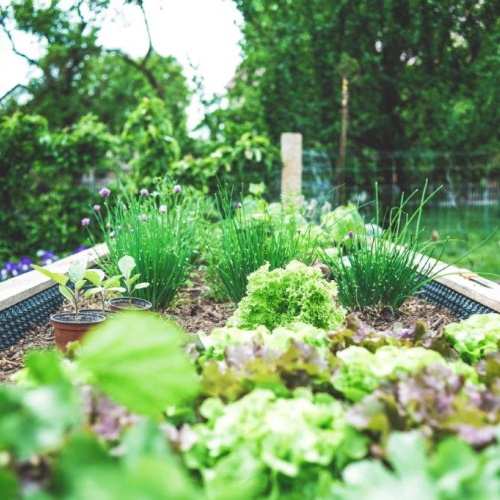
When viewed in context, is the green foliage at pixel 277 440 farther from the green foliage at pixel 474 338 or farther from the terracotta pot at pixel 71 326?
the terracotta pot at pixel 71 326

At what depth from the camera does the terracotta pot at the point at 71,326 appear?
8.54ft

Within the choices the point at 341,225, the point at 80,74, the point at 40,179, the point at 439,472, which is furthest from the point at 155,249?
the point at 80,74

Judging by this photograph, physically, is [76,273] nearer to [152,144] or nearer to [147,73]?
[152,144]

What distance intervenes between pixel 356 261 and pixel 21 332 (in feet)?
5.43

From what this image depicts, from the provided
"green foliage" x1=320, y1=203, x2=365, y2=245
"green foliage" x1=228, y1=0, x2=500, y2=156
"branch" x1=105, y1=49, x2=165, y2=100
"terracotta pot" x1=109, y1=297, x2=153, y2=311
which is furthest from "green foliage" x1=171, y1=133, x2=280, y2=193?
"branch" x1=105, y1=49, x2=165, y2=100

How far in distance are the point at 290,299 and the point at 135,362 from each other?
1.93 m

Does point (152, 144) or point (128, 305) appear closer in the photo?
point (128, 305)

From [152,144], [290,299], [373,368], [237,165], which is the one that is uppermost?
[373,368]

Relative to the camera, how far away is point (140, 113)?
708 cm

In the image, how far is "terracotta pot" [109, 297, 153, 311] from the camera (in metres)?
Result: 2.96

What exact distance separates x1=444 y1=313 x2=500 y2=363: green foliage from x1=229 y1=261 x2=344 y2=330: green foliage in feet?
2.51

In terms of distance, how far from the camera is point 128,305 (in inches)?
118

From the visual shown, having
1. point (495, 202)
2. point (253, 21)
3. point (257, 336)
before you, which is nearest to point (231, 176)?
point (253, 21)

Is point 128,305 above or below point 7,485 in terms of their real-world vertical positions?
below
